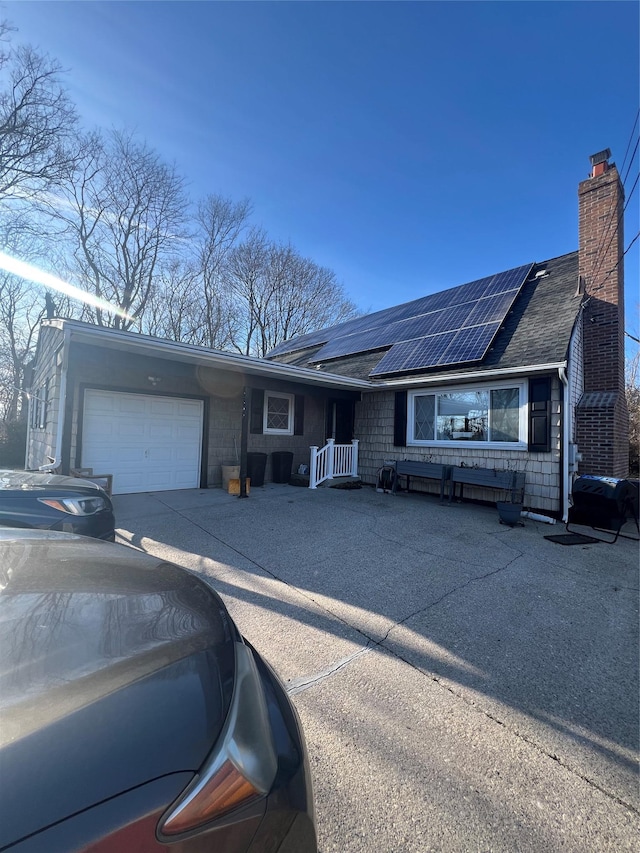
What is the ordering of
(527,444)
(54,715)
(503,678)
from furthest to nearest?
(527,444)
(503,678)
(54,715)

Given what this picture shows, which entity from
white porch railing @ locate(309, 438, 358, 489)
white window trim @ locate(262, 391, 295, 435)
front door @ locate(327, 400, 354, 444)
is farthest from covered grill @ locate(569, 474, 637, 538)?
white window trim @ locate(262, 391, 295, 435)

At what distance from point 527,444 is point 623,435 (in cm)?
282

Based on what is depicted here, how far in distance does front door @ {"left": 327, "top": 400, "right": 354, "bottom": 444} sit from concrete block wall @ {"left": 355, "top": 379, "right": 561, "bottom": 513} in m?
0.29

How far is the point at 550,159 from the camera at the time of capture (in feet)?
24.9

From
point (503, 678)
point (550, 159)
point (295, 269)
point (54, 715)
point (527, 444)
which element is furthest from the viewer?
point (295, 269)

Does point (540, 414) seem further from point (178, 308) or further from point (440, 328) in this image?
point (178, 308)

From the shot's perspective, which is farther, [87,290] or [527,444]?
[87,290]

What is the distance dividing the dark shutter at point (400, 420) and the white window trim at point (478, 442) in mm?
99

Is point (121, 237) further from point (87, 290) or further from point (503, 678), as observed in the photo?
point (503, 678)

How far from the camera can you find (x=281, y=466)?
948 centimetres

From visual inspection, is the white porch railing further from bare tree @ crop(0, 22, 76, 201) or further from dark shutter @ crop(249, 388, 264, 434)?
bare tree @ crop(0, 22, 76, 201)

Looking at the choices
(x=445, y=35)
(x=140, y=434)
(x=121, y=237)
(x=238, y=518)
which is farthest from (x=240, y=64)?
(x=121, y=237)

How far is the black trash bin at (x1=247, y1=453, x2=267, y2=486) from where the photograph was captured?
891cm

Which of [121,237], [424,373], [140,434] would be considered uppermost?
[121,237]
